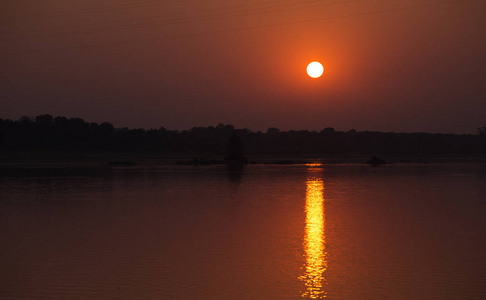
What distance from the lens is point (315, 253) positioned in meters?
22.4

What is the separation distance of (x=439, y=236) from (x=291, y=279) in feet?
39.9

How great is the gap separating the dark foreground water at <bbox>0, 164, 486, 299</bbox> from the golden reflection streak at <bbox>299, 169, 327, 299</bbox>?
6 cm

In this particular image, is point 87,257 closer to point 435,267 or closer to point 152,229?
point 152,229

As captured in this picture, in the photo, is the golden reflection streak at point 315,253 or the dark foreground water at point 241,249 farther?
the dark foreground water at point 241,249

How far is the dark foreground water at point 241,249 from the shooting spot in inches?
671

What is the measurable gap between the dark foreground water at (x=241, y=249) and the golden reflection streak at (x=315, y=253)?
2.2 inches

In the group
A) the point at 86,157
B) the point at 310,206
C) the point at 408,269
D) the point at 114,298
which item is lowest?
the point at 114,298

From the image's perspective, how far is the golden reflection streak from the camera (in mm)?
16728

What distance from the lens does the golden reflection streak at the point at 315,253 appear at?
54.9 feet

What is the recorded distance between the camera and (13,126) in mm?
178000

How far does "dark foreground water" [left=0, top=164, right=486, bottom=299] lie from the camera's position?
17.0m

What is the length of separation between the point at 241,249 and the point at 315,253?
305cm

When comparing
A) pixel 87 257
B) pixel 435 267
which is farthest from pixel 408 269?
pixel 87 257

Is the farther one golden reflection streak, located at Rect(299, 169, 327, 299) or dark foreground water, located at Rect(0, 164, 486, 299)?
dark foreground water, located at Rect(0, 164, 486, 299)
